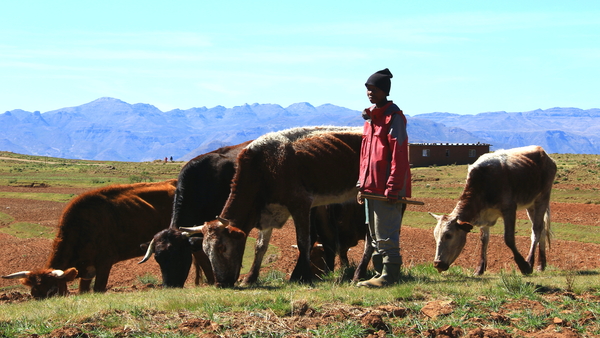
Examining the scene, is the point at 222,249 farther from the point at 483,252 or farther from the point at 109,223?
the point at 483,252

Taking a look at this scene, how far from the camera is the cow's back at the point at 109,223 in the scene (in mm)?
10922

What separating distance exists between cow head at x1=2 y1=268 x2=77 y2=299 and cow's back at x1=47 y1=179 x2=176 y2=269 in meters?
0.84

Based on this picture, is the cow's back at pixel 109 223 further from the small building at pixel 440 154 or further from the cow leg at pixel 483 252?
the small building at pixel 440 154

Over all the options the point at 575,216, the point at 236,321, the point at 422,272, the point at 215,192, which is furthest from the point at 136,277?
the point at 575,216

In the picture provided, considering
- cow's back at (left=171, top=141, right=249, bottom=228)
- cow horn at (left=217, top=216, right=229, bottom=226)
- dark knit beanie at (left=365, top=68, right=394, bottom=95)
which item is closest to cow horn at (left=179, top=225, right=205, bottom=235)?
cow horn at (left=217, top=216, right=229, bottom=226)

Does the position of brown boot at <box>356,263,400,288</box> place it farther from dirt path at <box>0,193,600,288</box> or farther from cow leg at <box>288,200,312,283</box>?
dirt path at <box>0,193,600,288</box>

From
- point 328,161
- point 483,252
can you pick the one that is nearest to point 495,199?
point 483,252

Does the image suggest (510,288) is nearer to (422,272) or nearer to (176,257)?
(422,272)

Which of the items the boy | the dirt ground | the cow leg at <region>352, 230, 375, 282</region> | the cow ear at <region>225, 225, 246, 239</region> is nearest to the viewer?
the boy

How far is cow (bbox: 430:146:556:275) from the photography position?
1031 cm

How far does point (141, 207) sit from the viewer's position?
485 inches

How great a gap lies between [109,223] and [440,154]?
53118mm

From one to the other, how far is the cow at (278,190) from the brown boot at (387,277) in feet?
4.54

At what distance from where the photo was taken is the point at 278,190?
9102 millimetres
